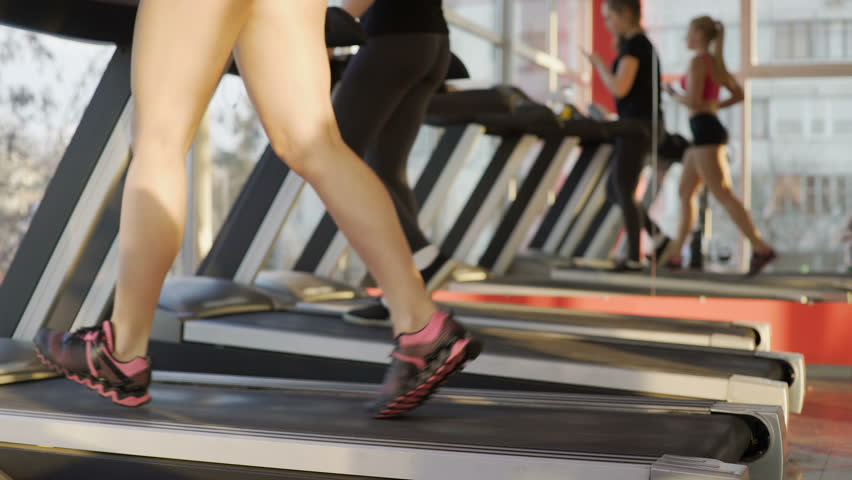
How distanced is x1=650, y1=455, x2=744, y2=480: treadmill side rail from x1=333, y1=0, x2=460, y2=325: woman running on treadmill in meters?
1.24

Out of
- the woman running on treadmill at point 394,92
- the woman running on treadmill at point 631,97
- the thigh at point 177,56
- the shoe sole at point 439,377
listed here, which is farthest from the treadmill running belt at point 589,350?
the woman running on treadmill at point 631,97

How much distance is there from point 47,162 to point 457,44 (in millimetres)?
4035

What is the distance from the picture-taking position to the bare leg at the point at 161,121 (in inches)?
61.6

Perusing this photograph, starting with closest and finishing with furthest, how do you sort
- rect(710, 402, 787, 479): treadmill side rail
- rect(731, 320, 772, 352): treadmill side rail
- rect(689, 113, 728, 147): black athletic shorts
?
rect(710, 402, 787, 479): treadmill side rail → rect(731, 320, 772, 352): treadmill side rail → rect(689, 113, 728, 147): black athletic shorts

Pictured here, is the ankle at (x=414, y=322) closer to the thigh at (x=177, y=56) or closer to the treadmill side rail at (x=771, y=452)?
the thigh at (x=177, y=56)

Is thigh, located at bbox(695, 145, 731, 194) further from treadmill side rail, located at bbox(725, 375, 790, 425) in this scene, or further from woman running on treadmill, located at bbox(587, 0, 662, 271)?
treadmill side rail, located at bbox(725, 375, 790, 425)

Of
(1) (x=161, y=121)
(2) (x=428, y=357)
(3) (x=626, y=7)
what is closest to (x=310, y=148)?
(1) (x=161, y=121)

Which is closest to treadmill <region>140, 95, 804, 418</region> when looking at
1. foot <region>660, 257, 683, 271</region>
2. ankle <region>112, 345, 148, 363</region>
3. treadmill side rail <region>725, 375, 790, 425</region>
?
treadmill side rail <region>725, 375, 790, 425</region>

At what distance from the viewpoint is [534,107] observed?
4793mm

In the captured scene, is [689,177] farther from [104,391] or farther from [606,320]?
[104,391]

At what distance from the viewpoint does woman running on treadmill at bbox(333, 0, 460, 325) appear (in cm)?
242

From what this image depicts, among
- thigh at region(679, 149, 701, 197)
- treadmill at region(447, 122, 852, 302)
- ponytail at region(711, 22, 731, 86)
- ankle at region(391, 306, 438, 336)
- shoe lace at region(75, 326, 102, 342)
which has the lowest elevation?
treadmill at region(447, 122, 852, 302)

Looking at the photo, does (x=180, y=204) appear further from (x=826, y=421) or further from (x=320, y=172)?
(x=826, y=421)

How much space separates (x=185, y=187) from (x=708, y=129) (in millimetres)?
4139
